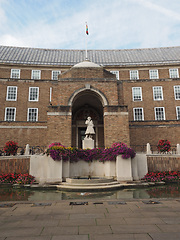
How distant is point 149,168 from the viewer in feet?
50.4

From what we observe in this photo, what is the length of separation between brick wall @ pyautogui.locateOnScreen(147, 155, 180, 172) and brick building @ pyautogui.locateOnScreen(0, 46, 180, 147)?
3603 mm

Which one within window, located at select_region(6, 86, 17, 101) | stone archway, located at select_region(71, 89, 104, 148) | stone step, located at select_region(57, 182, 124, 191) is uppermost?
window, located at select_region(6, 86, 17, 101)

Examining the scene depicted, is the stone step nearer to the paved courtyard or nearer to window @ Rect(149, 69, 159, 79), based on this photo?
the paved courtyard

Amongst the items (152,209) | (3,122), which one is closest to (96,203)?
(152,209)

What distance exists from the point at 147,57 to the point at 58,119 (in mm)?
25185

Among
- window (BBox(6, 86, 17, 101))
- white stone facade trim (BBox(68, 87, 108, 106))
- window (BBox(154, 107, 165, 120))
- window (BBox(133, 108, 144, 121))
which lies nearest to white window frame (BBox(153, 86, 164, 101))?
window (BBox(154, 107, 165, 120))

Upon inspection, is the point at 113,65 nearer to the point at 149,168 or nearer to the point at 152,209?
the point at 149,168

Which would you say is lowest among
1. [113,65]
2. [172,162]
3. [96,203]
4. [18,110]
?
[96,203]

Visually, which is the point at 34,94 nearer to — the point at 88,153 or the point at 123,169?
the point at 88,153

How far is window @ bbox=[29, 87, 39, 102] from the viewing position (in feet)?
96.9

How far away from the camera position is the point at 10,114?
2831cm

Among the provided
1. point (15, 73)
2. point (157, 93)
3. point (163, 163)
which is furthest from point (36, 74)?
point (163, 163)

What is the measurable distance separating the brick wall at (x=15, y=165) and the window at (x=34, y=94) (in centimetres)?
1650

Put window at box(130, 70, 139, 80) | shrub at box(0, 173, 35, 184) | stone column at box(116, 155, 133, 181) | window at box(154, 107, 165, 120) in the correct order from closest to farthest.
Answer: shrub at box(0, 173, 35, 184) → stone column at box(116, 155, 133, 181) → window at box(154, 107, 165, 120) → window at box(130, 70, 139, 80)
